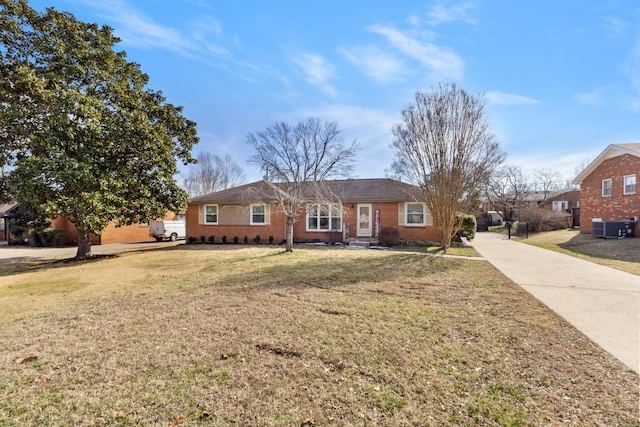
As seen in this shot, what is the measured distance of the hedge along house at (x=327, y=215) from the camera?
667 inches

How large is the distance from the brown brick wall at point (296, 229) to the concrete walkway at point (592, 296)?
617 centimetres

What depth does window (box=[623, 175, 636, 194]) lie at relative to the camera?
1752cm

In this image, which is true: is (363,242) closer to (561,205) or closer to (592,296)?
(592,296)

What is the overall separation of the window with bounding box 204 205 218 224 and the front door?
9.43m

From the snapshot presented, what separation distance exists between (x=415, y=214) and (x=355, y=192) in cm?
386

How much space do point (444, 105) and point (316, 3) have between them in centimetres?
722

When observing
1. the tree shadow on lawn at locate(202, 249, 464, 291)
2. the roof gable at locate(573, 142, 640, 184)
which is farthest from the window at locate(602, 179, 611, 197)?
the tree shadow on lawn at locate(202, 249, 464, 291)

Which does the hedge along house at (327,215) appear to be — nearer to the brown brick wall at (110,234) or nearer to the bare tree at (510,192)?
the brown brick wall at (110,234)

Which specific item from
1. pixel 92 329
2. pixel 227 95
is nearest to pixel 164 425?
pixel 92 329

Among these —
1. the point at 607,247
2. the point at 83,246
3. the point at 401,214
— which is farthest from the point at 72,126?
the point at 607,247

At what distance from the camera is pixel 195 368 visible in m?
3.41

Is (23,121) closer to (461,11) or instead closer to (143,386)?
(143,386)

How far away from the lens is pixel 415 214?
667 inches

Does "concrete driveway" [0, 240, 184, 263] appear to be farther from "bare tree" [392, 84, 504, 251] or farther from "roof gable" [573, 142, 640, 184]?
"roof gable" [573, 142, 640, 184]
